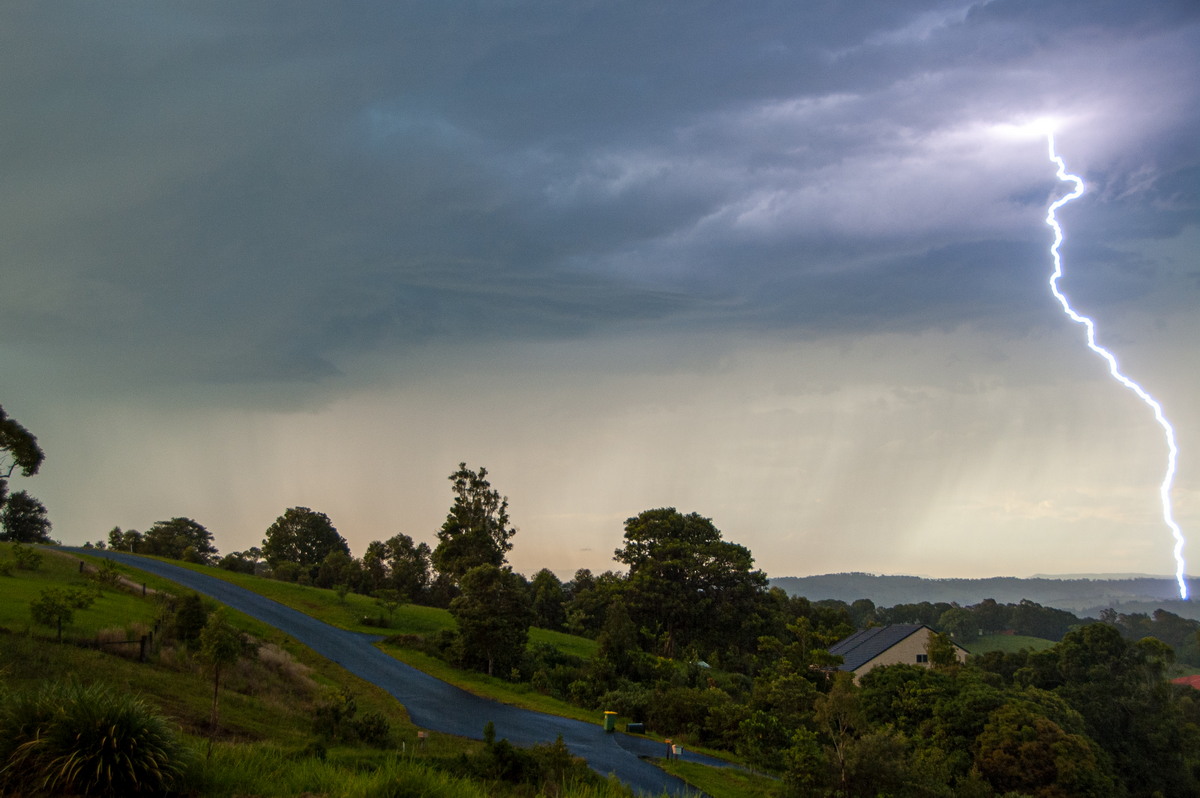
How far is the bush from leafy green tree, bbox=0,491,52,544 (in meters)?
79.8

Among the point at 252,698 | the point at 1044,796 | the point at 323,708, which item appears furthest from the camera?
the point at 1044,796

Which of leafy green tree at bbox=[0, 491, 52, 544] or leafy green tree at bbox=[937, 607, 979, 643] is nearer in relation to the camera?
leafy green tree at bbox=[0, 491, 52, 544]

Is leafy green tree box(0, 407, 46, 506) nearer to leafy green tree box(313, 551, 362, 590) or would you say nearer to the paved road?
the paved road

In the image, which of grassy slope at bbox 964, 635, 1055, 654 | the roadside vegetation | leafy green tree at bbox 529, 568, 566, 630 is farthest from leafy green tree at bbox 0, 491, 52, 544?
grassy slope at bbox 964, 635, 1055, 654

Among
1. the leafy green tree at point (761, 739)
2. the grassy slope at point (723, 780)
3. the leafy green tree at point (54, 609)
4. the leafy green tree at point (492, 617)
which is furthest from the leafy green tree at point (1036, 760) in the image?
the leafy green tree at point (54, 609)

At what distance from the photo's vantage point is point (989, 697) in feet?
107

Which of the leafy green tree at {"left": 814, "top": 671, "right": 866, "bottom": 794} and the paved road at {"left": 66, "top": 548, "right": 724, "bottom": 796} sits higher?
the leafy green tree at {"left": 814, "top": 671, "right": 866, "bottom": 794}

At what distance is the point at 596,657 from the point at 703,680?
21.5 feet

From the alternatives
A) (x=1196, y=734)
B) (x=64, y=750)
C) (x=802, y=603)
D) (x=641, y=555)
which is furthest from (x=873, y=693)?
(x=802, y=603)

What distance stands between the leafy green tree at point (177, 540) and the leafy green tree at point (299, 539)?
24.0 feet

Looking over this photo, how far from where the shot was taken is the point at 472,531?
178ft

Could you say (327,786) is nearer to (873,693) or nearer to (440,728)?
(440,728)

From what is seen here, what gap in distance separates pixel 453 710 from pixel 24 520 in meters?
65.3

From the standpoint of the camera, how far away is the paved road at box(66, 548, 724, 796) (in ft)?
86.2
